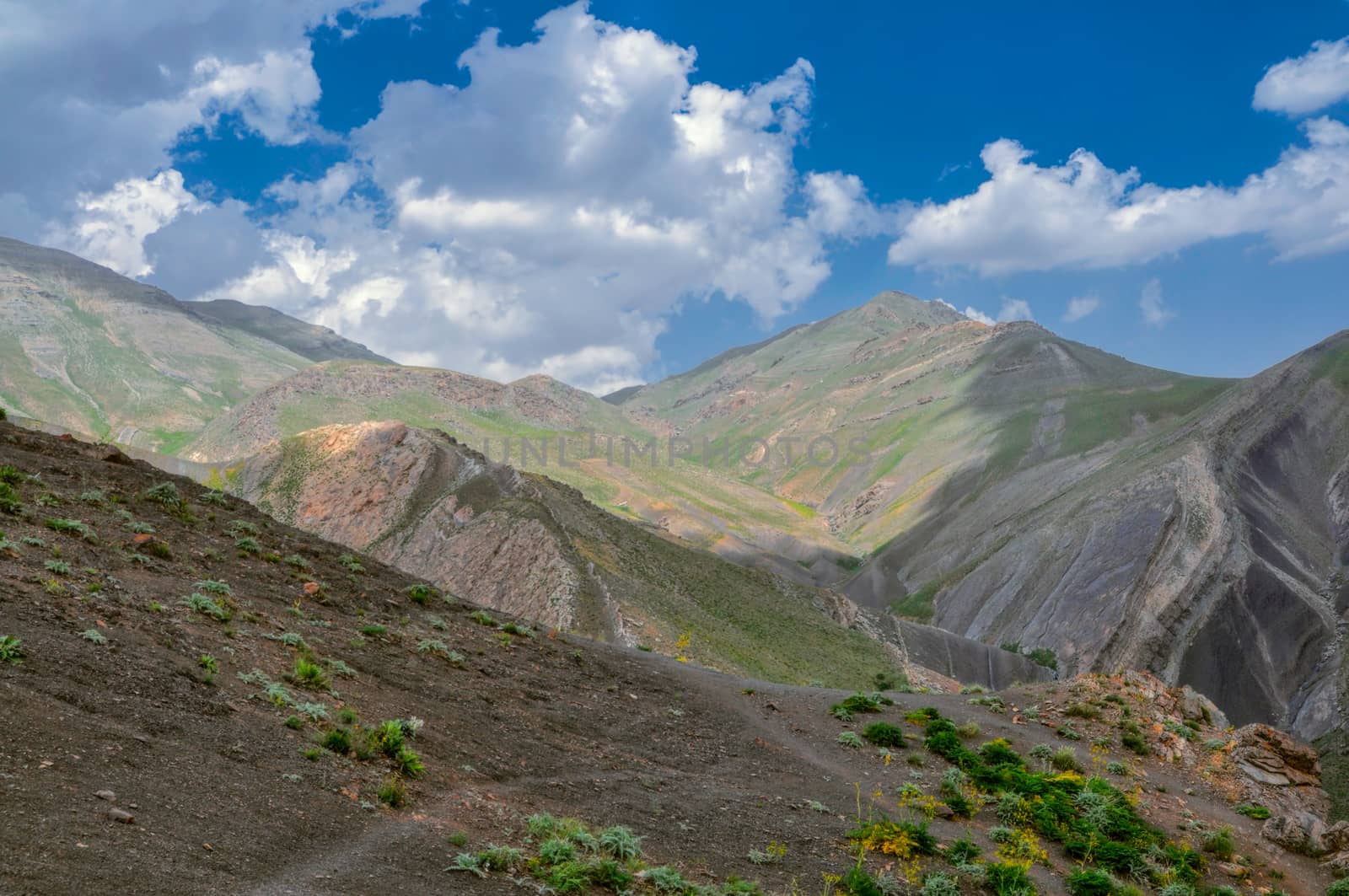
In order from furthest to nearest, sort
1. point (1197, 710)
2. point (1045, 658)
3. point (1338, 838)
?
point (1045, 658) < point (1197, 710) < point (1338, 838)

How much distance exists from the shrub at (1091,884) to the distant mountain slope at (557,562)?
84.8 ft

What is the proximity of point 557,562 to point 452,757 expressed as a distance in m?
34.2

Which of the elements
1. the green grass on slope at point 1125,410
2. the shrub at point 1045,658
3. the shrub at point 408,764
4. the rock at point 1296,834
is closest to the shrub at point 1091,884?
the rock at point 1296,834

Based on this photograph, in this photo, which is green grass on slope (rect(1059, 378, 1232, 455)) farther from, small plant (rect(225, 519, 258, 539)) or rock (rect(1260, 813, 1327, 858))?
small plant (rect(225, 519, 258, 539))

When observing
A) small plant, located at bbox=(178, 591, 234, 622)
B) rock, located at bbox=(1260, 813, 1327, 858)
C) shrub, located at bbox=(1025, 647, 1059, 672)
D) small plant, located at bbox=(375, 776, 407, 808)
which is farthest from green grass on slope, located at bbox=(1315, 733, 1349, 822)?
shrub, located at bbox=(1025, 647, 1059, 672)

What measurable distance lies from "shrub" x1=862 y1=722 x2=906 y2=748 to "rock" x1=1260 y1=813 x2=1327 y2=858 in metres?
9.33

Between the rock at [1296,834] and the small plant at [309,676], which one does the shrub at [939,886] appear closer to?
the small plant at [309,676]

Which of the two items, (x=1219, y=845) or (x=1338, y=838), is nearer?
(x=1219, y=845)

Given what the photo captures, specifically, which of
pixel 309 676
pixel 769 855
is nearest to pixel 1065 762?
pixel 769 855

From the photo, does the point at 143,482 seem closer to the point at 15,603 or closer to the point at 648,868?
the point at 15,603

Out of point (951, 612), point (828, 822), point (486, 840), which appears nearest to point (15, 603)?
point (486, 840)

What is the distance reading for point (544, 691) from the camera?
2122 centimetres

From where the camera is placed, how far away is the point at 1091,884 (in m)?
16.9

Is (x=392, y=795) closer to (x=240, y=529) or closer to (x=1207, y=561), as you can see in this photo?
(x=240, y=529)
